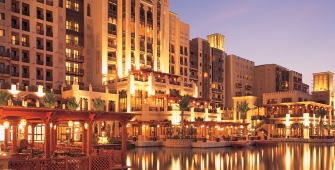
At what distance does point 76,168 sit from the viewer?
754 inches

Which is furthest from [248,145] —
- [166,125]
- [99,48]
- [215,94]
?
[215,94]

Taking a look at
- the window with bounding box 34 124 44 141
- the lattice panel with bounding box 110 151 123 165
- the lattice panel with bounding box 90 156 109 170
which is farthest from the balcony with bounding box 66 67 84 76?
the lattice panel with bounding box 90 156 109 170

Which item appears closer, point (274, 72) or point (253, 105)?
point (253, 105)

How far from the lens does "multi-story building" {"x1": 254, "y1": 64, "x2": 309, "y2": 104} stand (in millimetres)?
108375

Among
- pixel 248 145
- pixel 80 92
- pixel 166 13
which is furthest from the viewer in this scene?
pixel 166 13

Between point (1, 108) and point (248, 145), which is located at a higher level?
point (1, 108)

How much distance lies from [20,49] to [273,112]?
58751 mm

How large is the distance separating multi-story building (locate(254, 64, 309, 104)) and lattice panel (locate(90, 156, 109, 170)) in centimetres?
8932

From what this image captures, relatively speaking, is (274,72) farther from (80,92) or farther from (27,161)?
(27,161)

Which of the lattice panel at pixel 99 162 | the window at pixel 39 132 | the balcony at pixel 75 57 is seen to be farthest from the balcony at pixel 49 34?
the lattice panel at pixel 99 162

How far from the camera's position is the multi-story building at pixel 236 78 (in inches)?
4139

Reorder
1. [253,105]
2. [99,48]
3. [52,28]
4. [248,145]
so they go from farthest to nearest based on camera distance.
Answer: [253,105] → [99,48] → [52,28] → [248,145]

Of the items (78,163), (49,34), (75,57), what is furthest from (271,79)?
(78,163)

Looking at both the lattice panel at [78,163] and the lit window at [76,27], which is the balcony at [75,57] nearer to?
the lit window at [76,27]
